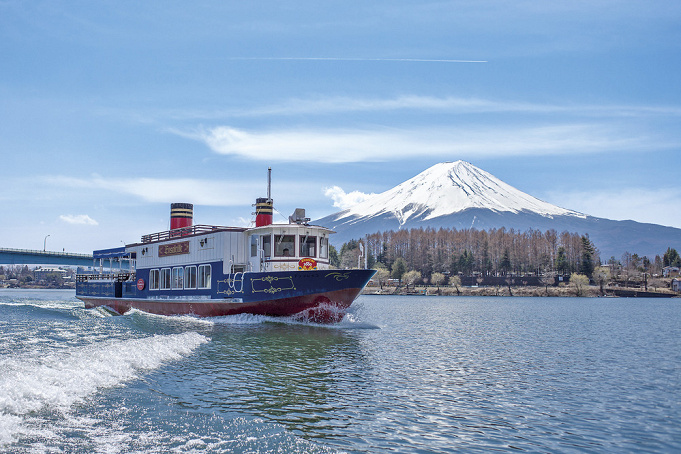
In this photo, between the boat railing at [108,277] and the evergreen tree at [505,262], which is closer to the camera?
the boat railing at [108,277]

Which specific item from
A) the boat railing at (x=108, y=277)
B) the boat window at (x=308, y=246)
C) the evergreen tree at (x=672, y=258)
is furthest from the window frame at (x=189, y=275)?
the evergreen tree at (x=672, y=258)

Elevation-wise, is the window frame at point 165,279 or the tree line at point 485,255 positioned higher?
the tree line at point 485,255

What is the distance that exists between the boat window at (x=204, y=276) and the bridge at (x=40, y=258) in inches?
3053

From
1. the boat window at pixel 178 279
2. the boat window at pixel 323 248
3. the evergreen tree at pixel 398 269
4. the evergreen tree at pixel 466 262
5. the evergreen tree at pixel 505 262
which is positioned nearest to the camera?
the boat window at pixel 323 248

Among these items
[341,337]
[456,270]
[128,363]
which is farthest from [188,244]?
[456,270]

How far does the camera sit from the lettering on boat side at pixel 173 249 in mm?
37094

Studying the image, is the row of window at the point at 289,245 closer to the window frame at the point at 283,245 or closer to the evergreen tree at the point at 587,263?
the window frame at the point at 283,245

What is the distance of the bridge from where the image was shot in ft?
323

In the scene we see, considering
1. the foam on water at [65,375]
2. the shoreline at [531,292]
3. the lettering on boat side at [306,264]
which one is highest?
the lettering on boat side at [306,264]

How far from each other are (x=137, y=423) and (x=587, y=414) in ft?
30.5

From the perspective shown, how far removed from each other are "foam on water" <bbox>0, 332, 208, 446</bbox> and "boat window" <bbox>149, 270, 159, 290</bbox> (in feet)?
71.5

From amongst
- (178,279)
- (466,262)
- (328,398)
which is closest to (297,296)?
(178,279)

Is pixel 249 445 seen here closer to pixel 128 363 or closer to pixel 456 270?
pixel 128 363

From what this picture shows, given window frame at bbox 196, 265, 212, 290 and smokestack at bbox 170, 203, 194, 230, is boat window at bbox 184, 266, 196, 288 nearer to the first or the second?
window frame at bbox 196, 265, 212, 290
